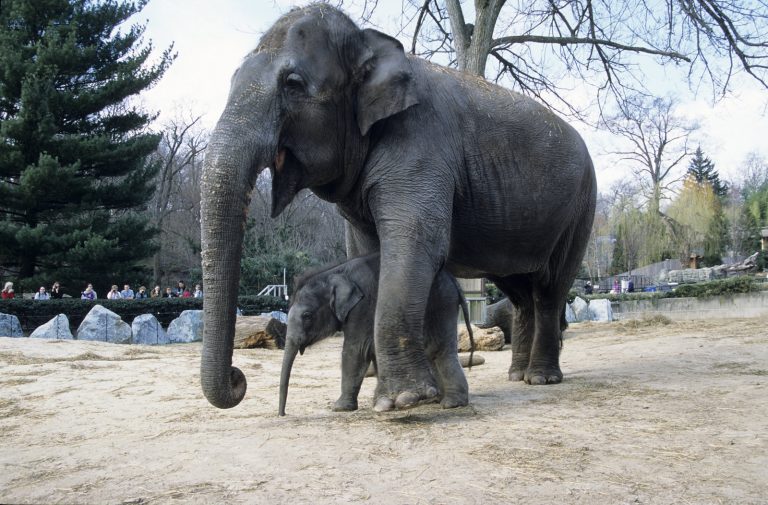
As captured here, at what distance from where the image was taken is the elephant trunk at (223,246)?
3705 mm

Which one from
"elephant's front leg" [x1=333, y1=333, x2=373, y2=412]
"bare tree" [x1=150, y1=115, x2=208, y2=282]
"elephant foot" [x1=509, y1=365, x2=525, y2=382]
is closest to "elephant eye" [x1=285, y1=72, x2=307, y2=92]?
"elephant's front leg" [x1=333, y1=333, x2=373, y2=412]

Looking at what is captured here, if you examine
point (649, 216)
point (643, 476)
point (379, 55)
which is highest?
point (649, 216)

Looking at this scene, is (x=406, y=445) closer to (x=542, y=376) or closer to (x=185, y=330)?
(x=542, y=376)

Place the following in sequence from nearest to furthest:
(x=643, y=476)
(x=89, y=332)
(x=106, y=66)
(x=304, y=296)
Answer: (x=643, y=476) < (x=304, y=296) < (x=89, y=332) < (x=106, y=66)

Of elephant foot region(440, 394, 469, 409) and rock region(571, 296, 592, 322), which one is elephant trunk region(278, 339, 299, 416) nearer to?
elephant foot region(440, 394, 469, 409)

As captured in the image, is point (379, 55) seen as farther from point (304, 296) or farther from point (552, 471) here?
point (552, 471)

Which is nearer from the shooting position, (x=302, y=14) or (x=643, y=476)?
(x=643, y=476)

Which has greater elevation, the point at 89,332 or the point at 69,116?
the point at 69,116

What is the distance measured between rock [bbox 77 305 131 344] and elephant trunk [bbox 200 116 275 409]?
499 inches

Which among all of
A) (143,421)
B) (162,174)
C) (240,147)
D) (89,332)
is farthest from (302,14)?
(162,174)

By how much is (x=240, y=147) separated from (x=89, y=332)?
12931 mm

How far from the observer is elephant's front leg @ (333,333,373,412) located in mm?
4621

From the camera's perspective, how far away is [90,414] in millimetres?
5020

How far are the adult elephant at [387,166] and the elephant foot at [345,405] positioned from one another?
574mm
